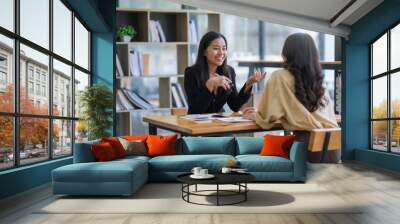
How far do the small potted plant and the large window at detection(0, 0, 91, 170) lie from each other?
0.71 m

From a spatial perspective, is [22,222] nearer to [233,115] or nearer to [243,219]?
[243,219]

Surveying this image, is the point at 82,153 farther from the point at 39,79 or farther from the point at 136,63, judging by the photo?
the point at 136,63

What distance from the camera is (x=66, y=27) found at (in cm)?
599

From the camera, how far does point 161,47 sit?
18.3ft

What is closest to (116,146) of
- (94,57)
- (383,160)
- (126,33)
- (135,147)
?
(135,147)

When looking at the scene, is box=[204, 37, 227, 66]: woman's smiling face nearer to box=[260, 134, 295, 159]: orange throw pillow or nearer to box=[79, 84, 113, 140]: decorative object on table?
box=[260, 134, 295, 159]: orange throw pillow

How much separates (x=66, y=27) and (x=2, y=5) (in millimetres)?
1941

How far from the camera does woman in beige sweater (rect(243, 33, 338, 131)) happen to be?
1.24m

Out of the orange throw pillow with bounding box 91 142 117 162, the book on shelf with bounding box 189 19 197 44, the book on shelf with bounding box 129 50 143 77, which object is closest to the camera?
the book on shelf with bounding box 189 19 197 44

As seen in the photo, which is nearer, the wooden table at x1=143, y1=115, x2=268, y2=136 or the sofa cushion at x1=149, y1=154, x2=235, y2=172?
the wooden table at x1=143, y1=115, x2=268, y2=136

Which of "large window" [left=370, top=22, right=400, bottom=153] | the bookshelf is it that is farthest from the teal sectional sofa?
"large window" [left=370, top=22, right=400, bottom=153]

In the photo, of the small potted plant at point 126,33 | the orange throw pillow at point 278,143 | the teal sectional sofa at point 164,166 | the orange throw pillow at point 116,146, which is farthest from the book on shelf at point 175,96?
the small potted plant at point 126,33

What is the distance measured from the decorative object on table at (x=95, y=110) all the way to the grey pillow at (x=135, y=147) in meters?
0.97

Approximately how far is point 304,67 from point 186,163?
13.1ft
